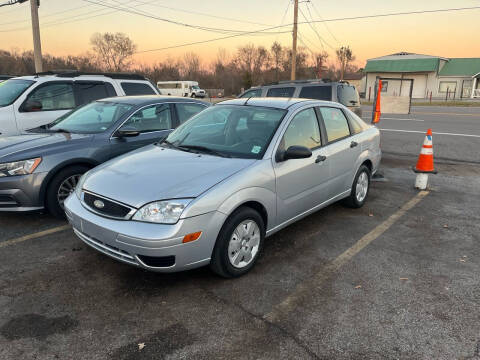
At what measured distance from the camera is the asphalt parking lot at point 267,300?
2.54m

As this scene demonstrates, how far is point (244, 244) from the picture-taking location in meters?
3.43

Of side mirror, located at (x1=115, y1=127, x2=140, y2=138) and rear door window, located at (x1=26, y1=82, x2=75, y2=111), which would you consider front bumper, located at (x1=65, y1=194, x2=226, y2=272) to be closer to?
side mirror, located at (x1=115, y1=127, x2=140, y2=138)

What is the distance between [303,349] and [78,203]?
238 centimetres

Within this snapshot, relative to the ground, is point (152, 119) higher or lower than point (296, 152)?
higher

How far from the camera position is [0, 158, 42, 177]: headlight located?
431 cm

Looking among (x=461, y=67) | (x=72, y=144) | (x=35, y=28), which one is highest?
(x=35, y=28)

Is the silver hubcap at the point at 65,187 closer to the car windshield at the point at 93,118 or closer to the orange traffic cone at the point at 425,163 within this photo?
the car windshield at the point at 93,118

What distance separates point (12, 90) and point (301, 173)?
6.02 metres

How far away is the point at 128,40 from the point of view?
226 feet

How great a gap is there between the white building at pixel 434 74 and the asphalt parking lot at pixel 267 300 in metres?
48.4

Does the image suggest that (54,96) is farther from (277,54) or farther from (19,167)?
(277,54)

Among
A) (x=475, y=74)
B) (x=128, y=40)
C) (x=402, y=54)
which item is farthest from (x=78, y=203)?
(x=128, y=40)

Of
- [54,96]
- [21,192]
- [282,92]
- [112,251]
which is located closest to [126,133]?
[21,192]

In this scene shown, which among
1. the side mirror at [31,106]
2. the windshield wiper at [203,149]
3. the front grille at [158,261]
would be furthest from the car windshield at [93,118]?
the front grille at [158,261]
